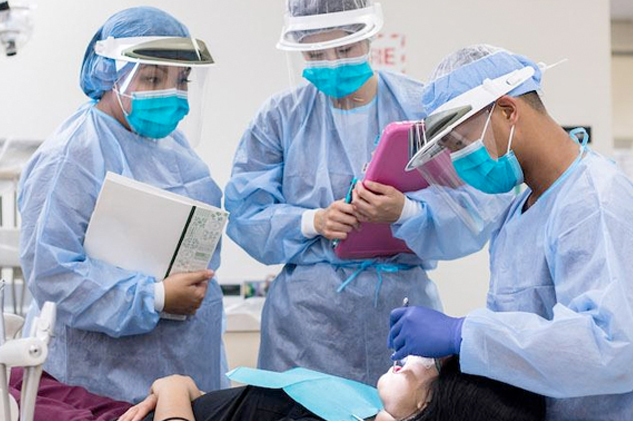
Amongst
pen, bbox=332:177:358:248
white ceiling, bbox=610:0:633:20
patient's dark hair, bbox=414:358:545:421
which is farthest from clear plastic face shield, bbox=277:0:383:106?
white ceiling, bbox=610:0:633:20

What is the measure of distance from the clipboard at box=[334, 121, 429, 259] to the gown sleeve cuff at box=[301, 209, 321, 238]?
7 cm

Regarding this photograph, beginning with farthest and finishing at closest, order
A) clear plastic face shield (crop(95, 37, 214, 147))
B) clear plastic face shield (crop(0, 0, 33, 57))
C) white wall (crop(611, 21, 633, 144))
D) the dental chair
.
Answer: white wall (crop(611, 21, 633, 144)), clear plastic face shield (crop(0, 0, 33, 57)), clear plastic face shield (crop(95, 37, 214, 147)), the dental chair

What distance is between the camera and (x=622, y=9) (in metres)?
5.78

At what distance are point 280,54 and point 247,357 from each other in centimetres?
133

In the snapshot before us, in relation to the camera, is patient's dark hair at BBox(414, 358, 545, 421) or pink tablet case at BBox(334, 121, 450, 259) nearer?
patient's dark hair at BBox(414, 358, 545, 421)

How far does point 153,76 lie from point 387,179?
1.95 ft

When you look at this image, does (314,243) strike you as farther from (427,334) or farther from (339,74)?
(427,334)

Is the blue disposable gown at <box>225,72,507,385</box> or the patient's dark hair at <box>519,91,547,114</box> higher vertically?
the patient's dark hair at <box>519,91,547,114</box>

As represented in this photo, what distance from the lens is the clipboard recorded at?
1.76m

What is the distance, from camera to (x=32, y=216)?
1832 millimetres

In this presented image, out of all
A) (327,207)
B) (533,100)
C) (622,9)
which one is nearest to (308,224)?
(327,207)

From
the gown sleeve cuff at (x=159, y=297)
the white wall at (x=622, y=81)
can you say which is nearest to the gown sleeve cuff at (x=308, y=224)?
the gown sleeve cuff at (x=159, y=297)

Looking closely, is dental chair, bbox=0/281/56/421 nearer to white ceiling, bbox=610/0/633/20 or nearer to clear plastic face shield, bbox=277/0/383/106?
clear plastic face shield, bbox=277/0/383/106

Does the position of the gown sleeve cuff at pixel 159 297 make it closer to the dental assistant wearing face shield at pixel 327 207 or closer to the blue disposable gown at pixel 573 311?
the dental assistant wearing face shield at pixel 327 207
